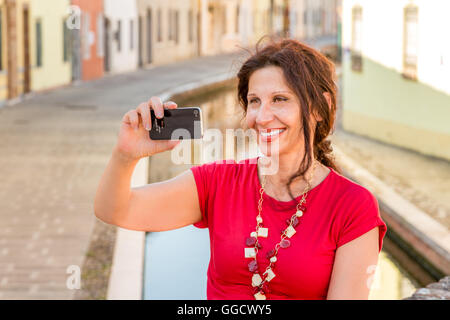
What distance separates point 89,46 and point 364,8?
12.6m

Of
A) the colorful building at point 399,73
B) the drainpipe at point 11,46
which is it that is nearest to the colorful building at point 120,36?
the drainpipe at point 11,46

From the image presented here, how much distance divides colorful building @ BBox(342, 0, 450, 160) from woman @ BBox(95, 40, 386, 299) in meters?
8.85

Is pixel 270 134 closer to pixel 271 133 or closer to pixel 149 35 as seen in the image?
pixel 271 133

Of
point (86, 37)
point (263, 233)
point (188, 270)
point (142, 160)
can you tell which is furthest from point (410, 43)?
point (86, 37)

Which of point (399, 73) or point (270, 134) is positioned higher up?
point (270, 134)

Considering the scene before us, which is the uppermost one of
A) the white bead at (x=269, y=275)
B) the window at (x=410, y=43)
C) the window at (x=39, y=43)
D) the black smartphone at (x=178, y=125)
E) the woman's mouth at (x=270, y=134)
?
the black smartphone at (x=178, y=125)

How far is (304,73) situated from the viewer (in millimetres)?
2406

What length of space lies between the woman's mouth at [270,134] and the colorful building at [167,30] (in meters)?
31.4

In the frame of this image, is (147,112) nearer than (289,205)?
Yes

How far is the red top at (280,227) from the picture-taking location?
231cm

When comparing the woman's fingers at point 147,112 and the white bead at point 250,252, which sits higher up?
the woman's fingers at point 147,112

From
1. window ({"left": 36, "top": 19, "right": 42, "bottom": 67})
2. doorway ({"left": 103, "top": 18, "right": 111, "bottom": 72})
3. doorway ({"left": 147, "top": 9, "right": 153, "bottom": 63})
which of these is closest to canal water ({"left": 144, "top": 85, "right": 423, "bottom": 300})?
window ({"left": 36, "top": 19, "right": 42, "bottom": 67})

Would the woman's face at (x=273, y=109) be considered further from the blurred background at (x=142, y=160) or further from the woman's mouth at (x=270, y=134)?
the blurred background at (x=142, y=160)

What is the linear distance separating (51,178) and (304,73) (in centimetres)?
846
